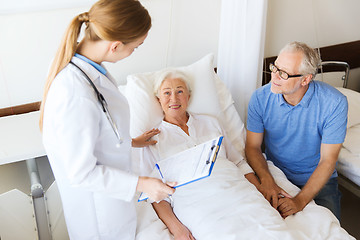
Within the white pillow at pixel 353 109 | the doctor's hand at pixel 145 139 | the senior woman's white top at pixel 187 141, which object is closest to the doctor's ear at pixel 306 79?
the senior woman's white top at pixel 187 141

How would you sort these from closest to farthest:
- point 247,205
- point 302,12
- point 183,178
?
point 183,178 → point 247,205 → point 302,12

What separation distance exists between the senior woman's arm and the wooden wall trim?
98cm

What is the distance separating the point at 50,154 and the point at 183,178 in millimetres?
472

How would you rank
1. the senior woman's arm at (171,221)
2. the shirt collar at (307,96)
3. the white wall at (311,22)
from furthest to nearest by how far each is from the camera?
the white wall at (311,22), the shirt collar at (307,96), the senior woman's arm at (171,221)

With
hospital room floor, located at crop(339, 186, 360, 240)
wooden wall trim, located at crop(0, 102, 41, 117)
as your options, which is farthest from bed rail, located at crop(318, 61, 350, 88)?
wooden wall trim, located at crop(0, 102, 41, 117)

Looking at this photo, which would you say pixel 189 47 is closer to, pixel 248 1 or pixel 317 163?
pixel 248 1

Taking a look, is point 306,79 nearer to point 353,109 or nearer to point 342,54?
point 353,109

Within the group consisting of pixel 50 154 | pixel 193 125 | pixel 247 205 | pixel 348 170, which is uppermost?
pixel 50 154

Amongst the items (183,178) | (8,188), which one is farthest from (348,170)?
(8,188)

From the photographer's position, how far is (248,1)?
2186mm

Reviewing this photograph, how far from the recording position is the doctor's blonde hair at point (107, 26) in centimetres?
105

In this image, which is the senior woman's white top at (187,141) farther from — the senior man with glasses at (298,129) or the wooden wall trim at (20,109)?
the wooden wall trim at (20,109)

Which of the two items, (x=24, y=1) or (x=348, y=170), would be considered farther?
(x=348, y=170)

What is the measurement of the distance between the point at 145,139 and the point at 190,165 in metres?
0.48
